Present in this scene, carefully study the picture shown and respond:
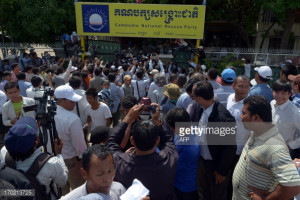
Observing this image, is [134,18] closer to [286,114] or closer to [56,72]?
[56,72]

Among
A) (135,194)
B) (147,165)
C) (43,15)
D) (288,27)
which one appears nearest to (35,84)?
(147,165)

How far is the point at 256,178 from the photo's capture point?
6.64 ft

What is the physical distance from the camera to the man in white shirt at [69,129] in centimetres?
298

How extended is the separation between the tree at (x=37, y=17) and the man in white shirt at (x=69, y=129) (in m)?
11.4

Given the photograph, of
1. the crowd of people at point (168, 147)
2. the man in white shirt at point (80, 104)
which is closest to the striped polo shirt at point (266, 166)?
the crowd of people at point (168, 147)

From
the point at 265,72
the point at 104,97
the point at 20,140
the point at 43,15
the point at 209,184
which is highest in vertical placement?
the point at 43,15

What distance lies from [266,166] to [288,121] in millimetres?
1279

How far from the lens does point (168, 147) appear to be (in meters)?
2.27

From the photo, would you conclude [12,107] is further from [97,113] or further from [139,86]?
[139,86]

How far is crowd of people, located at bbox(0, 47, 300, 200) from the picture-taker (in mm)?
1816

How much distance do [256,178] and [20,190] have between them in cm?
174

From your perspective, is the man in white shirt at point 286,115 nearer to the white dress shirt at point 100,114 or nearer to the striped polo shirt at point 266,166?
the striped polo shirt at point 266,166

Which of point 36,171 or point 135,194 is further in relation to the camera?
point 36,171

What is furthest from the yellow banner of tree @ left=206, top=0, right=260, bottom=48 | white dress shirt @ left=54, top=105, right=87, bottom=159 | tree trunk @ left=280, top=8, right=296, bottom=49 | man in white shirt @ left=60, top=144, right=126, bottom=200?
man in white shirt @ left=60, top=144, right=126, bottom=200
